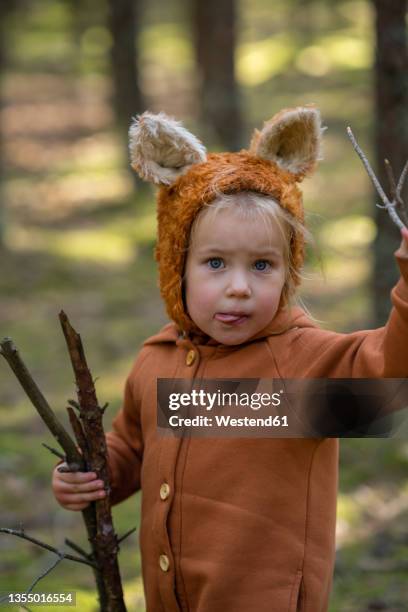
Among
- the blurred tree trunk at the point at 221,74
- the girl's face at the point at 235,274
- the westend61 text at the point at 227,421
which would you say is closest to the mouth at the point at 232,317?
the girl's face at the point at 235,274

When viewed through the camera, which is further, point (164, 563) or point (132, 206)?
point (132, 206)

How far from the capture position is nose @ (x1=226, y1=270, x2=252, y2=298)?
7.36ft

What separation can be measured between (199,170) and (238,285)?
0.39 meters

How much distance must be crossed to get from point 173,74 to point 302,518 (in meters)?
22.7

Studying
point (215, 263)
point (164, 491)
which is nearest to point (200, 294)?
point (215, 263)

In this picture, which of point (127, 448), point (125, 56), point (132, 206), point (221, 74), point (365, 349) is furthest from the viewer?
point (132, 206)

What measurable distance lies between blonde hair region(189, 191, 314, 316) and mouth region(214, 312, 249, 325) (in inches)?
6.1

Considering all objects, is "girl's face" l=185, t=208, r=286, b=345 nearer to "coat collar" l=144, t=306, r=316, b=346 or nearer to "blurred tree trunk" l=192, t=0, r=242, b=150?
"coat collar" l=144, t=306, r=316, b=346

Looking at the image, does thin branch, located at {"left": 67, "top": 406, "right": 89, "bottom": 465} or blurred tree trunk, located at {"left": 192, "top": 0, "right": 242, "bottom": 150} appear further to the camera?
blurred tree trunk, located at {"left": 192, "top": 0, "right": 242, "bottom": 150}

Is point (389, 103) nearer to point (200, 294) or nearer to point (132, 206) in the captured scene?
point (200, 294)

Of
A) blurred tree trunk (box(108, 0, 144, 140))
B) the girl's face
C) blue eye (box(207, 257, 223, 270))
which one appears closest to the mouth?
the girl's face

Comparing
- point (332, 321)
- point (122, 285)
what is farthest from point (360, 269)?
point (122, 285)

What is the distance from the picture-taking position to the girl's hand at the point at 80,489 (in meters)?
2.46

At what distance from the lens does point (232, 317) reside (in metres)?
2.29
